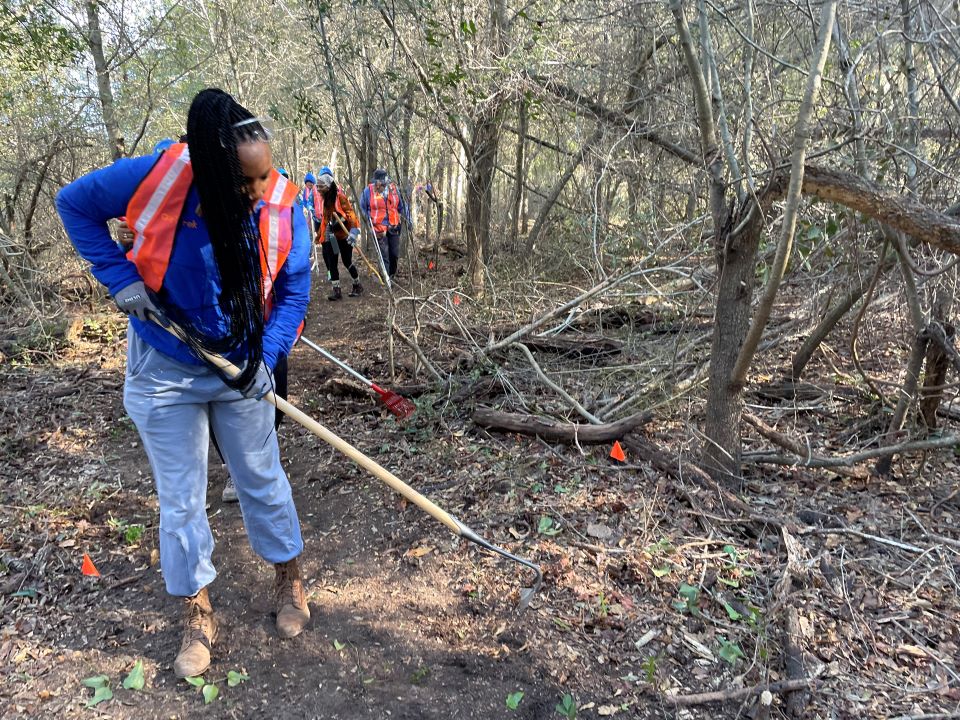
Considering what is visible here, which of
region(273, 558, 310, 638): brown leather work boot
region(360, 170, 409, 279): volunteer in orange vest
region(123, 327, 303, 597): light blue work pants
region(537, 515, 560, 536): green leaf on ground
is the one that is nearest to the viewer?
region(123, 327, 303, 597): light blue work pants

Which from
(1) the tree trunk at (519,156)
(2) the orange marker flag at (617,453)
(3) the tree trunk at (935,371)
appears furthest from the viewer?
(1) the tree trunk at (519,156)

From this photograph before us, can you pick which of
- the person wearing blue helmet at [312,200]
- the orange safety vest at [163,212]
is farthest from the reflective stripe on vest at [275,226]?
the person wearing blue helmet at [312,200]

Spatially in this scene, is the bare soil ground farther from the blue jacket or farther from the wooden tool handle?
the blue jacket

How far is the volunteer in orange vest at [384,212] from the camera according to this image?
340 inches

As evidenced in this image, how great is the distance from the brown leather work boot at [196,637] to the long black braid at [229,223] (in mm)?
940

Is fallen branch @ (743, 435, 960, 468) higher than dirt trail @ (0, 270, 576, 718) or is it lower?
higher

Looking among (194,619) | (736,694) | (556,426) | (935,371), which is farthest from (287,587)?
(935,371)

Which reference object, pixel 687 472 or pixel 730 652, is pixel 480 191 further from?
pixel 730 652

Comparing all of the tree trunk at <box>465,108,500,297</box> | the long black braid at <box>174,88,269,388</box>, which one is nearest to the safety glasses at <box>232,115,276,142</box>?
the long black braid at <box>174,88,269,388</box>

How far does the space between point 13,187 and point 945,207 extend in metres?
8.75

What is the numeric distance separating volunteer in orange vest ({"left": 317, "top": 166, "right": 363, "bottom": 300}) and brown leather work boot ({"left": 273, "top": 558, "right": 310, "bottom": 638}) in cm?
512

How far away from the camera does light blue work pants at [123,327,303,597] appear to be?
2.24 m

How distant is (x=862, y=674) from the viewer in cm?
242

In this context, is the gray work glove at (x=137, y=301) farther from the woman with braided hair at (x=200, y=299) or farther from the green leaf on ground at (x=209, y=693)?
the green leaf on ground at (x=209, y=693)
